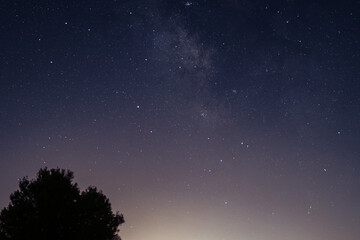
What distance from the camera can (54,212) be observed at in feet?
43.4

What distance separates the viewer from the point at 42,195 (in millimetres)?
13516

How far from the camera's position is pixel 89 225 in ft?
44.8

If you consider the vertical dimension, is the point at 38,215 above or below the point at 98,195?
below

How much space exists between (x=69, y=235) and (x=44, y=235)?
39.2 inches

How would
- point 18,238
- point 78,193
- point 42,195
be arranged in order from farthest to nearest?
point 78,193 < point 42,195 < point 18,238

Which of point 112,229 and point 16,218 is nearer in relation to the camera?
point 16,218

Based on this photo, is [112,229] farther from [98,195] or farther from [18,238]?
[18,238]

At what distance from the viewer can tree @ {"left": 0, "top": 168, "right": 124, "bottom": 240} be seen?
12.8 meters

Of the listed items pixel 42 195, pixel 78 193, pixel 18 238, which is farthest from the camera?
pixel 78 193

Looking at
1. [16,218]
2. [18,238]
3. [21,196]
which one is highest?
[21,196]

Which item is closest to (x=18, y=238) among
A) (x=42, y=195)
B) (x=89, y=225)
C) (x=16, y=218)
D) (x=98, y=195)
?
(x=16, y=218)

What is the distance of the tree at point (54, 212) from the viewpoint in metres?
12.8

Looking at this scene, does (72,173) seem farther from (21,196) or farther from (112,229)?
(112,229)

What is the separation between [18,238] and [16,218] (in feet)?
3.26
